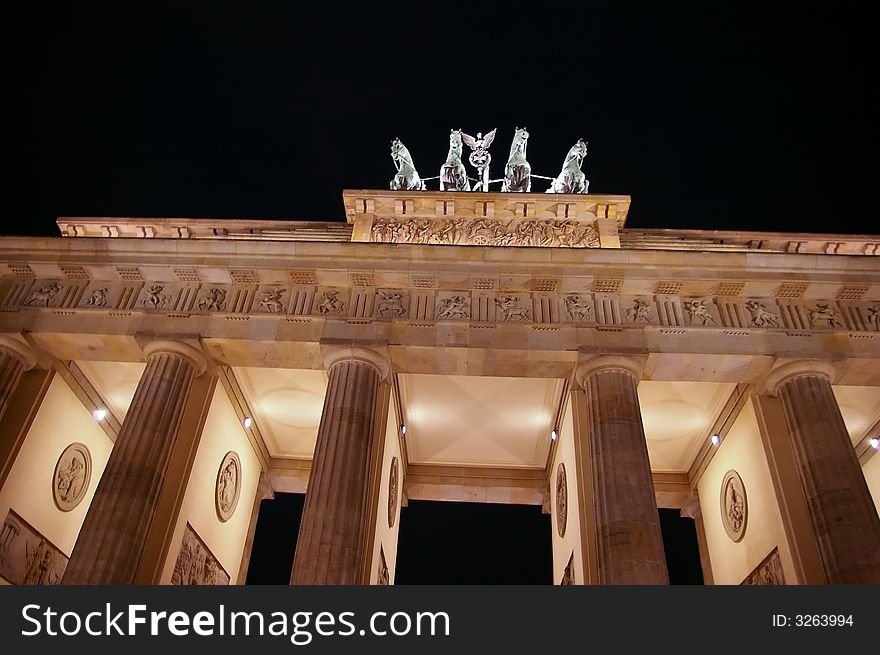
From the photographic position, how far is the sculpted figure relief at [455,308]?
15047 mm

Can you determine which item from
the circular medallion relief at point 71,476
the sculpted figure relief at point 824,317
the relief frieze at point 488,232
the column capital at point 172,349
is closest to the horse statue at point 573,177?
the relief frieze at point 488,232

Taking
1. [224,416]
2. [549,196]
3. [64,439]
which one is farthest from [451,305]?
[64,439]

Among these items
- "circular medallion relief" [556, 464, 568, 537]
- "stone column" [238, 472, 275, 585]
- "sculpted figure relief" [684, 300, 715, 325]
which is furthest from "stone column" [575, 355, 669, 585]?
"stone column" [238, 472, 275, 585]

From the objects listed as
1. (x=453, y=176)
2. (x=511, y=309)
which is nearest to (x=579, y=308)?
(x=511, y=309)

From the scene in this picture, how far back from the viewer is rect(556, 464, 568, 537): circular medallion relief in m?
17.0

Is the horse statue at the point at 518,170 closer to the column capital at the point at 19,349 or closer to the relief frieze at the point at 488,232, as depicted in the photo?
the relief frieze at the point at 488,232

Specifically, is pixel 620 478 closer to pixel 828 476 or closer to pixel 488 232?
pixel 828 476

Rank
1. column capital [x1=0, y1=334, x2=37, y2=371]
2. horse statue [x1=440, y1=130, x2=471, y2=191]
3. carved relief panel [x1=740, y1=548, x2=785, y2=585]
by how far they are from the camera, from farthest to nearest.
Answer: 1. horse statue [x1=440, y1=130, x2=471, y2=191]
2. column capital [x1=0, y1=334, x2=37, y2=371]
3. carved relief panel [x1=740, y1=548, x2=785, y2=585]

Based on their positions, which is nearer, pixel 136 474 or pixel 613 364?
pixel 136 474

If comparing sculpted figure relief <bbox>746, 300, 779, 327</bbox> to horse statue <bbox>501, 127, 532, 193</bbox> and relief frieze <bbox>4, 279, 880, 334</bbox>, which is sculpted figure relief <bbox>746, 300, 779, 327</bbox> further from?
horse statue <bbox>501, 127, 532, 193</bbox>

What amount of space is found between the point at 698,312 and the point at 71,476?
53.1 ft

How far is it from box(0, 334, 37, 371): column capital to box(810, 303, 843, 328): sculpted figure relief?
59.6 ft

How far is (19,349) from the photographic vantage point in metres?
14.9

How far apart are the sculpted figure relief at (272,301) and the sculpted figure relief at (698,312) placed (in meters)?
9.56
